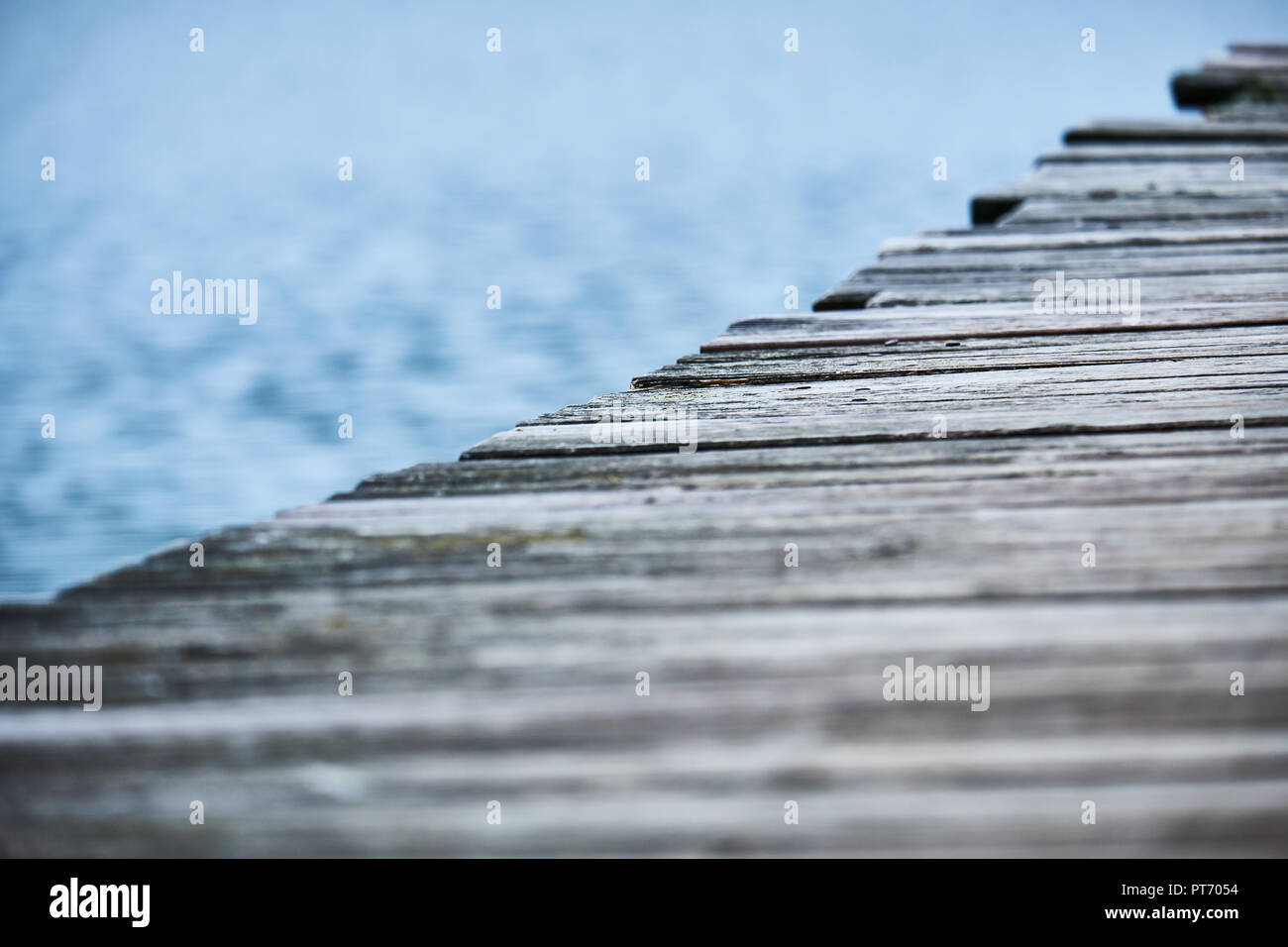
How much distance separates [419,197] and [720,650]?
547 inches

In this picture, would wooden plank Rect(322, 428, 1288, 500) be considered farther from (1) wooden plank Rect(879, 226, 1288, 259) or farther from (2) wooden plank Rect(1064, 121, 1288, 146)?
(2) wooden plank Rect(1064, 121, 1288, 146)

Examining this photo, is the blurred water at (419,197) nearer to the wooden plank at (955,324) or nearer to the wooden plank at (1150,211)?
the wooden plank at (955,324)

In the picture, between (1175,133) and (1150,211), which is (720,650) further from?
(1175,133)

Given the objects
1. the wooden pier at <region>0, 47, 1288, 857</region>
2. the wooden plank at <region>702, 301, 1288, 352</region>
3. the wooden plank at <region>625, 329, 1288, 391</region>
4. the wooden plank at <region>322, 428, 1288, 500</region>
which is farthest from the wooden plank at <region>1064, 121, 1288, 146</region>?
the wooden plank at <region>322, 428, 1288, 500</region>

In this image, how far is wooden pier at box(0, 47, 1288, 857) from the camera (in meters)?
0.66

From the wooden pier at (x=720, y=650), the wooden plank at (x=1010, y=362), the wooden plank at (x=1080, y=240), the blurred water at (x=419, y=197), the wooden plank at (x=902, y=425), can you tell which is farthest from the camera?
the blurred water at (x=419, y=197)

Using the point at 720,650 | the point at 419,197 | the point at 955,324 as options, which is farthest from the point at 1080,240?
the point at 419,197

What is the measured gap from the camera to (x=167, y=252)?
11.4 meters

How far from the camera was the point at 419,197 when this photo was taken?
1382 centimetres

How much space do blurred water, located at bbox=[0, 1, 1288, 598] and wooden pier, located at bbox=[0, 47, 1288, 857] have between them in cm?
26

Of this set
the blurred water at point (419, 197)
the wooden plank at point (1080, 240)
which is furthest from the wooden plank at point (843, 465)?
the wooden plank at point (1080, 240)

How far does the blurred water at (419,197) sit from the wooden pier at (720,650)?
0.26 metres

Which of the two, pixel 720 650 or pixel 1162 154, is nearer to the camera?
pixel 720 650

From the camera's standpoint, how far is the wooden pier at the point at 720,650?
2.18 ft
